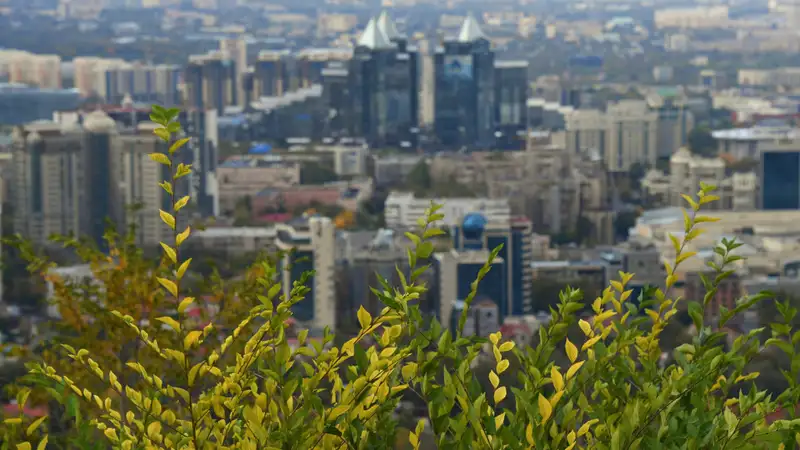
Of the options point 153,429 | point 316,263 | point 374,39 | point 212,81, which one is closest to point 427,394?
point 153,429

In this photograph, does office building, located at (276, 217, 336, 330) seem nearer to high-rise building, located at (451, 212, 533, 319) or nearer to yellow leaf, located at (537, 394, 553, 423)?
high-rise building, located at (451, 212, 533, 319)

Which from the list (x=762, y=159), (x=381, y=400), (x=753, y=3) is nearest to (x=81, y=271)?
(x=381, y=400)

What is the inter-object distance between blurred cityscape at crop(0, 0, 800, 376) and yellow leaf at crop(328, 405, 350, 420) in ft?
12.7

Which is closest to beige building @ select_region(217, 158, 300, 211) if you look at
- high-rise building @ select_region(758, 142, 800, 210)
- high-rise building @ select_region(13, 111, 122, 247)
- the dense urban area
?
the dense urban area

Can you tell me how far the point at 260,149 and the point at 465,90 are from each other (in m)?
Result: 1.97

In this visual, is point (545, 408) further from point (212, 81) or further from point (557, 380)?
point (212, 81)

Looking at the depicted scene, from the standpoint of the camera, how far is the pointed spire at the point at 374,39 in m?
13.3

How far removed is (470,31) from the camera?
13.6 meters

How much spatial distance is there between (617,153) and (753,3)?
3553 mm

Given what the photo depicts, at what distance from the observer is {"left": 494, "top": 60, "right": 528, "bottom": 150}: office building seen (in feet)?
42.5

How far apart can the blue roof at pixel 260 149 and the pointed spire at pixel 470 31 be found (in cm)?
208

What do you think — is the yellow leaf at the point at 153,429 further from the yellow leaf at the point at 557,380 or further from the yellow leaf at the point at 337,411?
the yellow leaf at the point at 557,380

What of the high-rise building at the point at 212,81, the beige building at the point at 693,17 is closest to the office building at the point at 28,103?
the high-rise building at the point at 212,81

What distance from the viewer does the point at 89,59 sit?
12.8m
